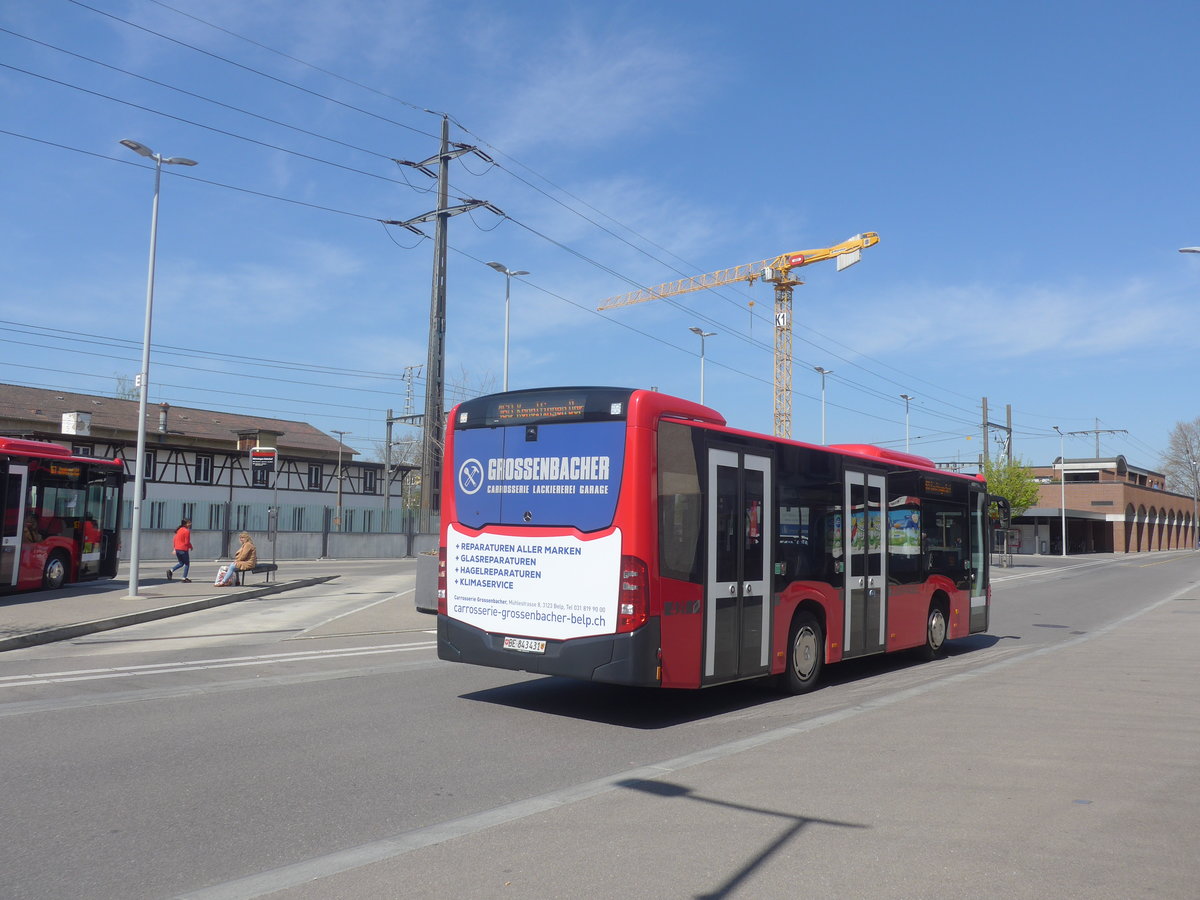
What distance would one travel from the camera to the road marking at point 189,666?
10.5m

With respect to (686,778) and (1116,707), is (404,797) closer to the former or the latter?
(686,778)

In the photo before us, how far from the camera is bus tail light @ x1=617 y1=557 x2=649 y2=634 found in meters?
8.23

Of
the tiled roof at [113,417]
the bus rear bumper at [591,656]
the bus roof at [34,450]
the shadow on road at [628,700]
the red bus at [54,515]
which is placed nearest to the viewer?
the bus rear bumper at [591,656]

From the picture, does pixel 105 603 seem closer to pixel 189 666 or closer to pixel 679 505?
pixel 189 666

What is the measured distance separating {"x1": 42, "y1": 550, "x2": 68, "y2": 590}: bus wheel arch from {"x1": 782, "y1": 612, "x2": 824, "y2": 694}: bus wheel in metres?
16.9

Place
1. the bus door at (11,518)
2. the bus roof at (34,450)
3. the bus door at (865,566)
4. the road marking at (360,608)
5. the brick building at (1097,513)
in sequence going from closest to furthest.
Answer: the bus door at (865,566)
the road marking at (360,608)
the bus door at (11,518)
the bus roof at (34,450)
the brick building at (1097,513)

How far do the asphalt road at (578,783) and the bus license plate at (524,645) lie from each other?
0.62 m

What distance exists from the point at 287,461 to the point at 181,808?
59.4m

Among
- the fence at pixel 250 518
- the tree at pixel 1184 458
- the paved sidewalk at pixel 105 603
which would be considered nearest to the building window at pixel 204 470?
the fence at pixel 250 518

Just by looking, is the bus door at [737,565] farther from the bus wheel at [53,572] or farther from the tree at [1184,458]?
the tree at [1184,458]

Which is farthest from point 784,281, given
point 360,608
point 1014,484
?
point 360,608

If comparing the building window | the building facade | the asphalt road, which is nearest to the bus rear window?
the asphalt road

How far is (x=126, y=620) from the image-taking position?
16.3 m

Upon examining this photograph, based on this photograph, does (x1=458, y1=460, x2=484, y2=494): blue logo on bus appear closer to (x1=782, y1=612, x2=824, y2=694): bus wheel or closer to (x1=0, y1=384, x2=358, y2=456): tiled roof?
(x1=782, y1=612, x2=824, y2=694): bus wheel
